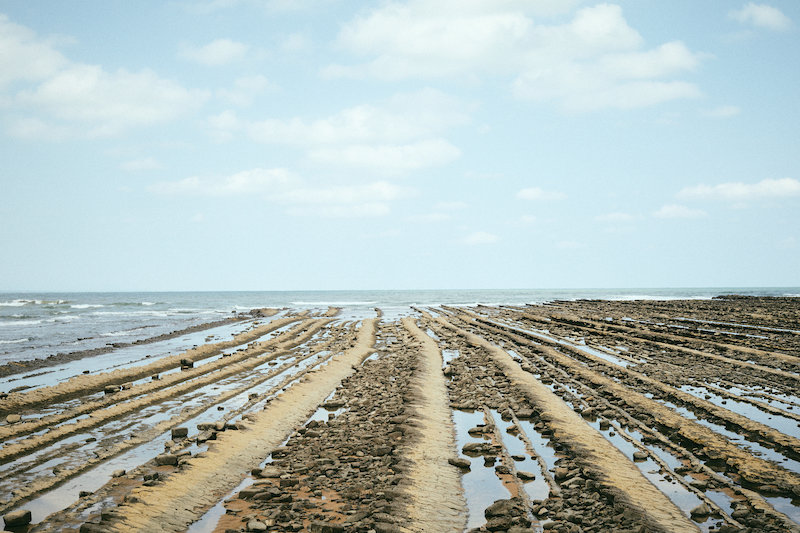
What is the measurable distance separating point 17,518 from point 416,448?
6.50 metres

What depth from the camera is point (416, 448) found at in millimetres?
10234

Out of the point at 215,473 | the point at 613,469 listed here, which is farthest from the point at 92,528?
the point at 613,469

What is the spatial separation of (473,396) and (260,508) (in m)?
8.65

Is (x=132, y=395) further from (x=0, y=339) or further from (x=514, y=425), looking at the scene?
(x=0, y=339)

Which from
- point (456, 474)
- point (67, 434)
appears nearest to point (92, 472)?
point (67, 434)

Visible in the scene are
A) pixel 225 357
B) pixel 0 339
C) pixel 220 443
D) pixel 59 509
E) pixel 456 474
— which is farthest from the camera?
pixel 0 339

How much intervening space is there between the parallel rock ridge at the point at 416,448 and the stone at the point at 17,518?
0.04 meters

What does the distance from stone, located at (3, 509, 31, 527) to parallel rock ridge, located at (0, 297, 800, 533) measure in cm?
4

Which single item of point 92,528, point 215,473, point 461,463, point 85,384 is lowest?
point 85,384

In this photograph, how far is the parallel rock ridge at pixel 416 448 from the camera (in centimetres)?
741

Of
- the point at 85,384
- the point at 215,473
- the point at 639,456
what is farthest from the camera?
the point at 85,384

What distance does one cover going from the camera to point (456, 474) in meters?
Result: 9.12

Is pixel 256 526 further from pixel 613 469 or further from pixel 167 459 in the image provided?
pixel 613 469

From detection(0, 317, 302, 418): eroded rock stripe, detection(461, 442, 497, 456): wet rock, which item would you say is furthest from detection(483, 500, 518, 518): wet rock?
detection(0, 317, 302, 418): eroded rock stripe
